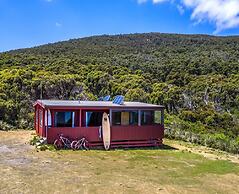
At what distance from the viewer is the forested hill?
28.6 meters

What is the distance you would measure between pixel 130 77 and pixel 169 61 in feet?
35.6

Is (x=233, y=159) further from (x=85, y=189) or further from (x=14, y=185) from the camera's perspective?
(x=14, y=185)

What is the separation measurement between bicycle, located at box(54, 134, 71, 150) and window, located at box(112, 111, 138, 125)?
2445 millimetres

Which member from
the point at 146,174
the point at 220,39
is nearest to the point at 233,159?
the point at 146,174

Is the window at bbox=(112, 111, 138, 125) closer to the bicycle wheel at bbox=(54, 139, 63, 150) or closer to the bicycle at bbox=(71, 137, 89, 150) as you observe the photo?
the bicycle at bbox=(71, 137, 89, 150)

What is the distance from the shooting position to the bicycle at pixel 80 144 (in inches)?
644

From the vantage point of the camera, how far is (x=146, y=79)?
1519 inches

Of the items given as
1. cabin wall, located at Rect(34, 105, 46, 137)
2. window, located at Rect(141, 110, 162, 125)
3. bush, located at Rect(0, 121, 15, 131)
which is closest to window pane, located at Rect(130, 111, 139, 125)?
window, located at Rect(141, 110, 162, 125)

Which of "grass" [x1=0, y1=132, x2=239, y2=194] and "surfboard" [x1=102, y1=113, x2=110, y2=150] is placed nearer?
"grass" [x1=0, y1=132, x2=239, y2=194]

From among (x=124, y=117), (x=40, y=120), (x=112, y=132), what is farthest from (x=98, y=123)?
(x=40, y=120)

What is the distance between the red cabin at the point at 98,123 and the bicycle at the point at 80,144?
0.31m

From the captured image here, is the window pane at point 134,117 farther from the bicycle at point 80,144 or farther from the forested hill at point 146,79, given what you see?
the forested hill at point 146,79

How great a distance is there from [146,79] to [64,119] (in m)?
22.3

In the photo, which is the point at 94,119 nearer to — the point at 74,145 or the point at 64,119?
the point at 64,119
